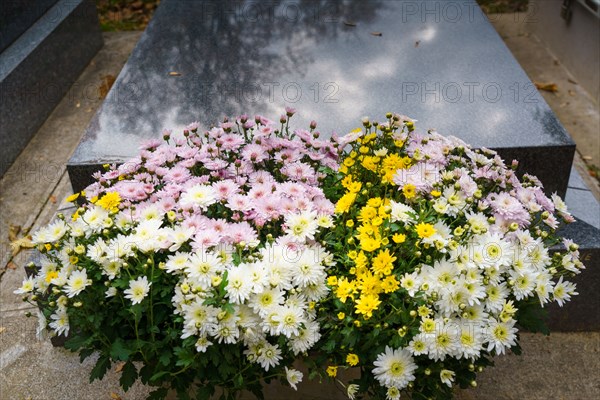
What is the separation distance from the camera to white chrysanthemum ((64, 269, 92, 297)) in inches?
77.8

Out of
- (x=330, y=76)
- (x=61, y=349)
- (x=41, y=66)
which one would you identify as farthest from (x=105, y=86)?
(x=61, y=349)

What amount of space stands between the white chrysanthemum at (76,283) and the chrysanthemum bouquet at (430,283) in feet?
2.45

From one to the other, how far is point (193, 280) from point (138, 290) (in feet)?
0.57

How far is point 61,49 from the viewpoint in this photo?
534 centimetres

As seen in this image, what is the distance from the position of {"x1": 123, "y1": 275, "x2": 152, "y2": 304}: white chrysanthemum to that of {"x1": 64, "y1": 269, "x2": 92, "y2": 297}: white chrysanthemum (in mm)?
147

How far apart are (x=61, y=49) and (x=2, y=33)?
600mm

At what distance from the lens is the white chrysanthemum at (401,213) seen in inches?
82.7

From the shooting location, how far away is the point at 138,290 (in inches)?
76.9

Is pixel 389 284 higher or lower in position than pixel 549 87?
higher

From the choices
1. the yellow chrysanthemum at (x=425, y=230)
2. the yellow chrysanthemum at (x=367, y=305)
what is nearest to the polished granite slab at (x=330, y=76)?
the yellow chrysanthemum at (x=425, y=230)

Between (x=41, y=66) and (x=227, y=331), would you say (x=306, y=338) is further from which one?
(x=41, y=66)

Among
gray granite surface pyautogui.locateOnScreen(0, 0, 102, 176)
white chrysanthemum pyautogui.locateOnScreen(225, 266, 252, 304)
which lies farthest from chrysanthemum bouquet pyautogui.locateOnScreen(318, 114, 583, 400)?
gray granite surface pyautogui.locateOnScreen(0, 0, 102, 176)

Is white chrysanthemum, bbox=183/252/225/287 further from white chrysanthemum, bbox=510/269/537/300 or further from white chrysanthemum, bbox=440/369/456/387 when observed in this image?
white chrysanthemum, bbox=510/269/537/300

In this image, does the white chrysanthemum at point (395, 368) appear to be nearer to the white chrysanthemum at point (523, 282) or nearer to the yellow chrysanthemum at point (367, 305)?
the yellow chrysanthemum at point (367, 305)
